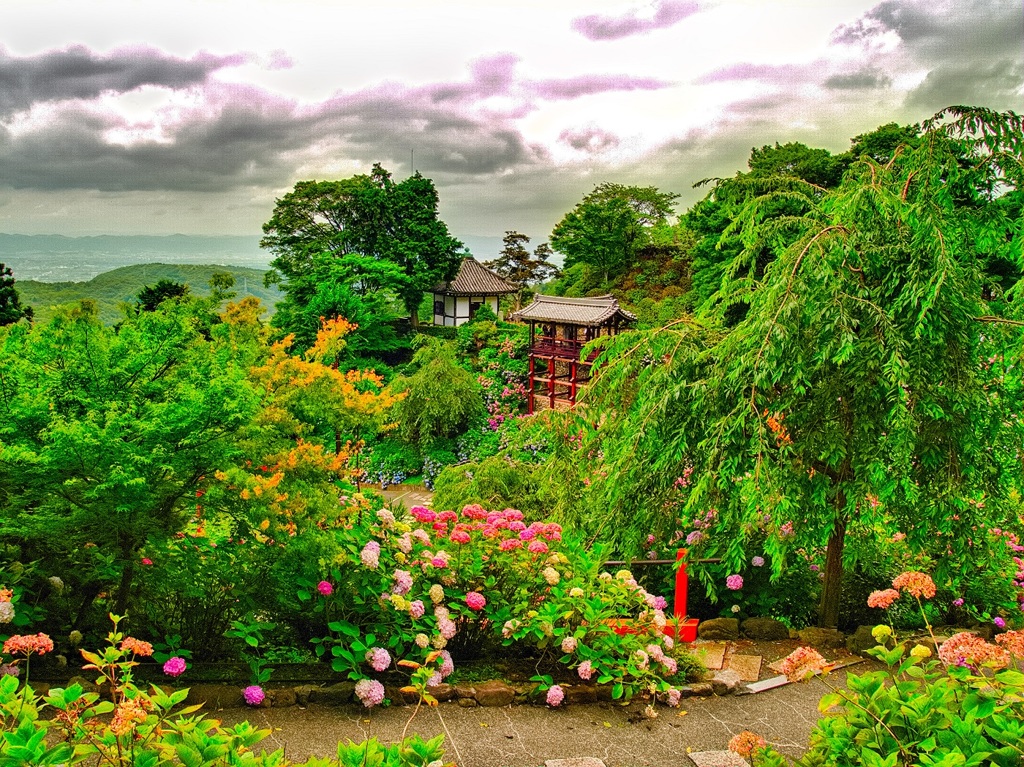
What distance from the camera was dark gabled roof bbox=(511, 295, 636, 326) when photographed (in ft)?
73.4

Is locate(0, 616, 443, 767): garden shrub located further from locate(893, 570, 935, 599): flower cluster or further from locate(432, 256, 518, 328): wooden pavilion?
locate(432, 256, 518, 328): wooden pavilion

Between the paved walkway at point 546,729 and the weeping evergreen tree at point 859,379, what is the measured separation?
966mm

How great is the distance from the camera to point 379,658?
387 centimetres

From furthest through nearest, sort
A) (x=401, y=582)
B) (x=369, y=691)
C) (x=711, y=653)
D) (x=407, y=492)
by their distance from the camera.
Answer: (x=407, y=492)
(x=711, y=653)
(x=401, y=582)
(x=369, y=691)

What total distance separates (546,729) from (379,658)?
38.9 inches

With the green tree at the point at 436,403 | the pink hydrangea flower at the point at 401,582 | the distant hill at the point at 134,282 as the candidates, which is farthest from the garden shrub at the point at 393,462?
the pink hydrangea flower at the point at 401,582

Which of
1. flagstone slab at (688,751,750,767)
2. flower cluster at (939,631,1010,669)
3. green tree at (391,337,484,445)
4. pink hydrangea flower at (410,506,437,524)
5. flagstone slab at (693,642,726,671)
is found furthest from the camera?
green tree at (391,337,484,445)

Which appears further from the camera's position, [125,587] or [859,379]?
[859,379]

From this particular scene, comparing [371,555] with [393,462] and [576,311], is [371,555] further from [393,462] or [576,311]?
[576,311]

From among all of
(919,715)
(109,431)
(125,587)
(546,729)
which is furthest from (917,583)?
(125,587)

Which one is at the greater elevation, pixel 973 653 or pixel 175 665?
pixel 973 653

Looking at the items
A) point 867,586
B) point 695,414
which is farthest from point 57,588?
point 867,586

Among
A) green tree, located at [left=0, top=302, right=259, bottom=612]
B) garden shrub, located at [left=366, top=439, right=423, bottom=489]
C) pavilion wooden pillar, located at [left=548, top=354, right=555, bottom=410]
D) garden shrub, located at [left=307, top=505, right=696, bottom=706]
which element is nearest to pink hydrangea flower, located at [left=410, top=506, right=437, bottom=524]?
garden shrub, located at [left=307, top=505, right=696, bottom=706]

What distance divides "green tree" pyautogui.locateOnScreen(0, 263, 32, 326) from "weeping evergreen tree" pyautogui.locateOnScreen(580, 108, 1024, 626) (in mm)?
14565
